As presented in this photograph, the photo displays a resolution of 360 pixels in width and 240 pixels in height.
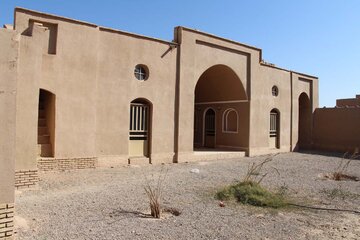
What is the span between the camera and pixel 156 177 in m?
10.4

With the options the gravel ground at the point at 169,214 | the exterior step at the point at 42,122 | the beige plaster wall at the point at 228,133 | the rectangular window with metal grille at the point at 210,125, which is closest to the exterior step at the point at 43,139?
the exterior step at the point at 42,122

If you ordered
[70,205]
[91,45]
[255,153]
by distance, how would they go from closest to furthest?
1. [70,205]
2. [91,45]
3. [255,153]

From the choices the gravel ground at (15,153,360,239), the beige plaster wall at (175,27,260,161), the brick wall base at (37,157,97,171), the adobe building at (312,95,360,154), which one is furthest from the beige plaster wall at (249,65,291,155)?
the brick wall base at (37,157,97,171)

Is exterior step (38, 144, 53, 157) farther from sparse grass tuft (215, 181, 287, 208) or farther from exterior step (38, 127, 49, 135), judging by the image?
sparse grass tuft (215, 181, 287, 208)

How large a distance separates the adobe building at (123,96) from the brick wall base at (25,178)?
2 centimetres

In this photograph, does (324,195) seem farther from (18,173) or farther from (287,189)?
(18,173)

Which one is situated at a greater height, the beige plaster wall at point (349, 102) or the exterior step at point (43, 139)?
the beige plaster wall at point (349, 102)

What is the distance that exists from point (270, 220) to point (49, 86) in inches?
293

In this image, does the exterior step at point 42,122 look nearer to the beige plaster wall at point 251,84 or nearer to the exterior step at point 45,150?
the exterior step at point 45,150

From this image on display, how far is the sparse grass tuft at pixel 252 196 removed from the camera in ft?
23.3

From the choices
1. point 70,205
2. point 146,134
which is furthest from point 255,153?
point 70,205

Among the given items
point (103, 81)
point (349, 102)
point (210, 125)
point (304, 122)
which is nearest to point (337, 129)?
point (304, 122)

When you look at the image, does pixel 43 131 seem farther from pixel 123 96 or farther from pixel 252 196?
pixel 252 196

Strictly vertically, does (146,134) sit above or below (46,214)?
above
